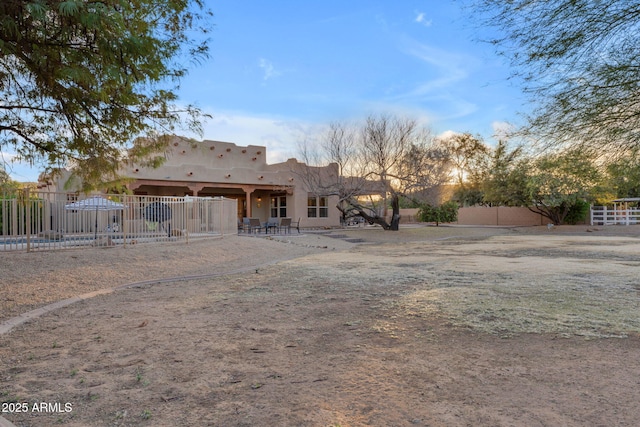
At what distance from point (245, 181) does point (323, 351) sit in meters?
23.3

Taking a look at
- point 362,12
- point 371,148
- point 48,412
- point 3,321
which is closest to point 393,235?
point 371,148

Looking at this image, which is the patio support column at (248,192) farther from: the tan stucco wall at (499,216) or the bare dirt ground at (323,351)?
the tan stucco wall at (499,216)

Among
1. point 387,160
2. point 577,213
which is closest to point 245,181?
point 387,160

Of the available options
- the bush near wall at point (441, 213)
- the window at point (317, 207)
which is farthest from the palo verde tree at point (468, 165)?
the window at point (317, 207)

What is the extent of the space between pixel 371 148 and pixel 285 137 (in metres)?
5.74

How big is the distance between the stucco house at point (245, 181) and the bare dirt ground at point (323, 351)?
15.6m

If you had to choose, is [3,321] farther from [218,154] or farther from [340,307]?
[218,154]

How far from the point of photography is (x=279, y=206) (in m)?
30.4

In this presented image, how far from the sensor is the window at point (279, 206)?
30000 millimetres

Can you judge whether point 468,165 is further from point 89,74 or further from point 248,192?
point 89,74

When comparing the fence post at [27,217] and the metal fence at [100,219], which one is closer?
the fence post at [27,217]

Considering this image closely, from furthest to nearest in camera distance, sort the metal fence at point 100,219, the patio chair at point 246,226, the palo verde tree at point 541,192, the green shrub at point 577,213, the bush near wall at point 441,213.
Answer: the bush near wall at point 441,213 < the green shrub at point 577,213 < the palo verde tree at point 541,192 < the patio chair at point 246,226 < the metal fence at point 100,219

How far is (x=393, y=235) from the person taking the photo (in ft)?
80.3

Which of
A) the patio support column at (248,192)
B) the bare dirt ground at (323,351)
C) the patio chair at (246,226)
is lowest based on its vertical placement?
the bare dirt ground at (323,351)
